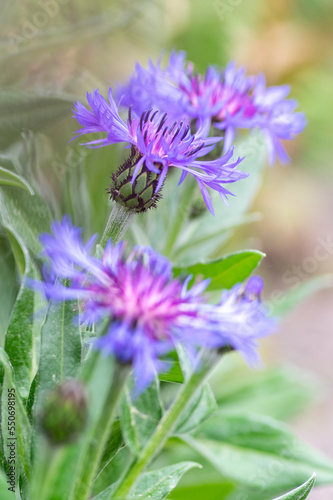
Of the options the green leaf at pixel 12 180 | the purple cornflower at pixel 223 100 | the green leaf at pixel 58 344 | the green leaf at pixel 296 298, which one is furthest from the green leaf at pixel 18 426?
the green leaf at pixel 296 298

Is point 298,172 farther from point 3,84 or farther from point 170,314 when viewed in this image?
point 170,314

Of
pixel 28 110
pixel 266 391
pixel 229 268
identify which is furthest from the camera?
pixel 266 391

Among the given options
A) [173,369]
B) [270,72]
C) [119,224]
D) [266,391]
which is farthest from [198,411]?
[270,72]

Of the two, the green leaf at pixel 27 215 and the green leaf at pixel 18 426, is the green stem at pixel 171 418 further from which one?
the green leaf at pixel 27 215

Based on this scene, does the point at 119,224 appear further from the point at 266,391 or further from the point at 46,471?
the point at 266,391

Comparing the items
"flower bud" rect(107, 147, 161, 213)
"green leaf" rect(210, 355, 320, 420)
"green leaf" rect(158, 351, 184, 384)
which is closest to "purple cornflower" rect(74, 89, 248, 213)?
"flower bud" rect(107, 147, 161, 213)

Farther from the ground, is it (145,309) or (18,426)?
(145,309)
